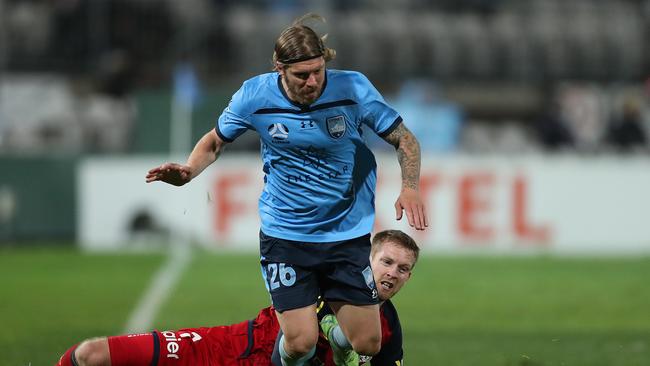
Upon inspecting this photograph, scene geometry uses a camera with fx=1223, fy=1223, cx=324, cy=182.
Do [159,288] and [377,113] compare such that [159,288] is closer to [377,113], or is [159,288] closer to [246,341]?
[246,341]

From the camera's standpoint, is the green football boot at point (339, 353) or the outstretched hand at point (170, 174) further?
the green football boot at point (339, 353)

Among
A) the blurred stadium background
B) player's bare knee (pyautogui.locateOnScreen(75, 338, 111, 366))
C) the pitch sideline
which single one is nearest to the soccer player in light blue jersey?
player's bare knee (pyautogui.locateOnScreen(75, 338, 111, 366))

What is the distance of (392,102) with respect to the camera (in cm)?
2119

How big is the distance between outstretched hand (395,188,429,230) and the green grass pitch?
7.31 ft

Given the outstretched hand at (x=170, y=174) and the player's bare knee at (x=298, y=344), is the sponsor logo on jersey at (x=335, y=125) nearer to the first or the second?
the outstretched hand at (x=170, y=174)

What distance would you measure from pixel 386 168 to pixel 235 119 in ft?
36.8

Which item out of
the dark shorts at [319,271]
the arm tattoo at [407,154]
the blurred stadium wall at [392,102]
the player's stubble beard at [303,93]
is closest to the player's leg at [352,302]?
the dark shorts at [319,271]

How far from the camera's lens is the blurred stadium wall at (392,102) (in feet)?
60.8

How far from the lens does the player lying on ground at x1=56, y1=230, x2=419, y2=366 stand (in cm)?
652

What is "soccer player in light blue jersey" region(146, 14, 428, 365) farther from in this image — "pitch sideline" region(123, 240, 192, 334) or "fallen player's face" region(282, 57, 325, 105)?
"pitch sideline" region(123, 240, 192, 334)

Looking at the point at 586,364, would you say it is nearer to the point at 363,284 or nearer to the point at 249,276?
the point at 363,284

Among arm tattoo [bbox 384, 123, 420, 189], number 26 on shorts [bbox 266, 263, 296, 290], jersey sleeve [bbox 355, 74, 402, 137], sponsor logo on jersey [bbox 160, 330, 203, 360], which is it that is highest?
jersey sleeve [bbox 355, 74, 402, 137]

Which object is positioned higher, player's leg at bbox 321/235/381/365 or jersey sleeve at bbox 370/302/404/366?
player's leg at bbox 321/235/381/365

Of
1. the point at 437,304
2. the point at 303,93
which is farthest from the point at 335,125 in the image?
the point at 437,304
